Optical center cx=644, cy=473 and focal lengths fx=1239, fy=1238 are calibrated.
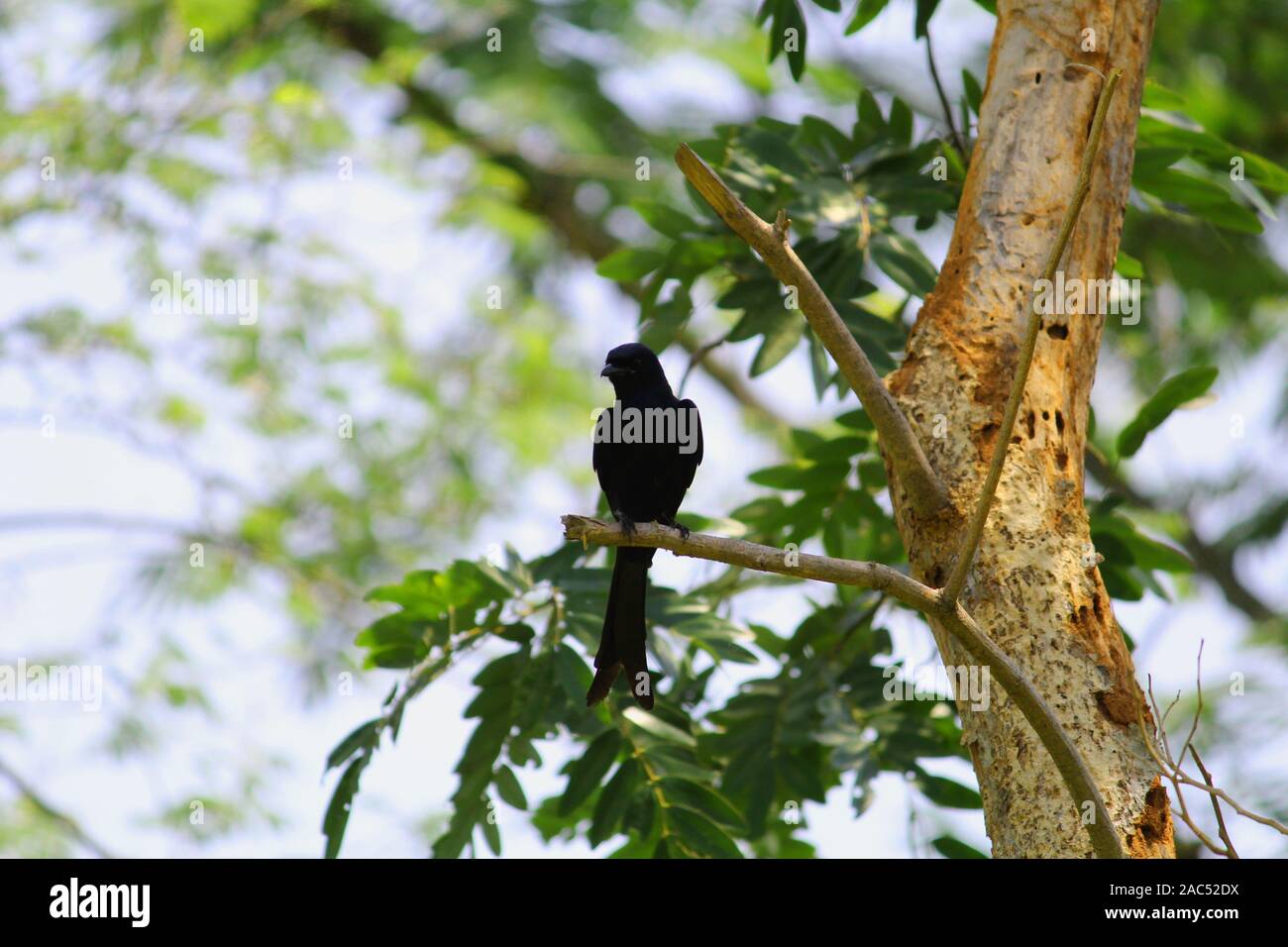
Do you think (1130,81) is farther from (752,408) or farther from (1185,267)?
(752,408)

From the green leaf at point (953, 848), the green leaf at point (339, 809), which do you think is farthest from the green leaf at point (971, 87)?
the green leaf at point (339, 809)

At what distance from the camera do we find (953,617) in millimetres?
2371

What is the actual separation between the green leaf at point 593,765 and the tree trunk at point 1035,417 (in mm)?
1134

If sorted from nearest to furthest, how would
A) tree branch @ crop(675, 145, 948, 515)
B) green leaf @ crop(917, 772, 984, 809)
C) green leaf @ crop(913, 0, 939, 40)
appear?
tree branch @ crop(675, 145, 948, 515) < green leaf @ crop(917, 772, 984, 809) < green leaf @ crop(913, 0, 939, 40)

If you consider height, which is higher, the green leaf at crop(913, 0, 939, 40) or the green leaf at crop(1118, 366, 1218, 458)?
the green leaf at crop(913, 0, 939, 40)

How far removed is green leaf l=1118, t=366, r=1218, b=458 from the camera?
3395 mm

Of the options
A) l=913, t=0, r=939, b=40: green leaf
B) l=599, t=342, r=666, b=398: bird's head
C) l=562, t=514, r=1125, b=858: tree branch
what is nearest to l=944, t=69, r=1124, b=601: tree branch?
l=562, t=514, r=1125, b=858: tree branch

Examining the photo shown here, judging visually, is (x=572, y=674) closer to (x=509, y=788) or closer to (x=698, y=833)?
(x=509, y=788)

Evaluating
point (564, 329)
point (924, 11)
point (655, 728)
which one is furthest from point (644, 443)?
point (564, 329)

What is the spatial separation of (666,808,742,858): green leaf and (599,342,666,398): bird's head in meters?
1.35

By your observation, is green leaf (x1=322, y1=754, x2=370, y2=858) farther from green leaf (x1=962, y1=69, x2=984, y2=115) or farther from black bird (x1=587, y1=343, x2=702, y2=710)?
green leaf (x1=962, y1=69, x2=984, y2=115)

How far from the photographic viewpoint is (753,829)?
151 inches

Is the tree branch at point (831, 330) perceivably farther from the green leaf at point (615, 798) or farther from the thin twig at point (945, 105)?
the thin twig at point (945, 105)

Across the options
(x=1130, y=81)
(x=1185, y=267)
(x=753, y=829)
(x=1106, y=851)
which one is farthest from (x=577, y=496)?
(x=1106, y=851)
